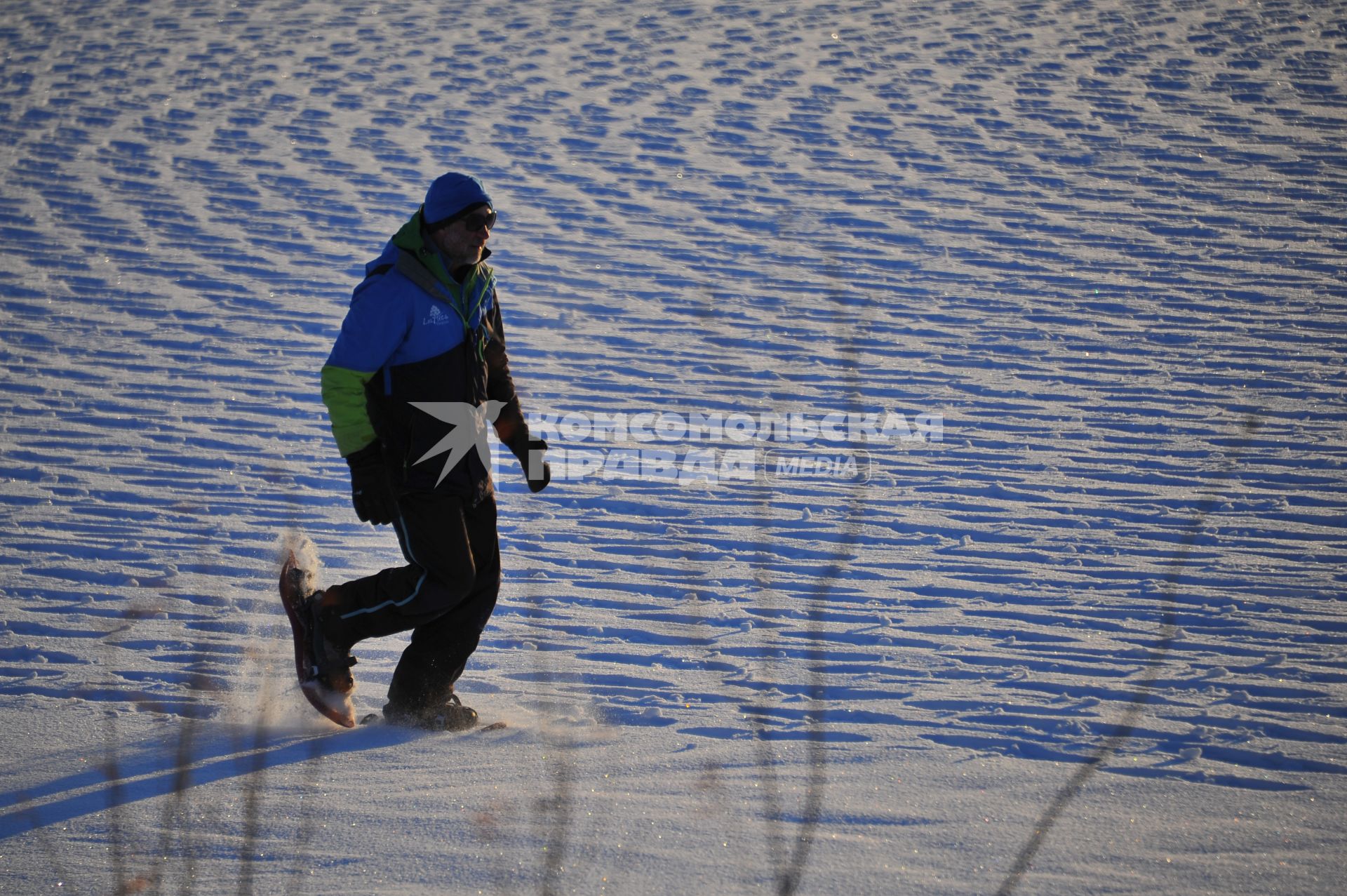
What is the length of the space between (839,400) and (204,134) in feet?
24.7

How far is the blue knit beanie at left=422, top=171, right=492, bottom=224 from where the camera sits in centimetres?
333

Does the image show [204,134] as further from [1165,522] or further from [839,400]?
[1165,522]

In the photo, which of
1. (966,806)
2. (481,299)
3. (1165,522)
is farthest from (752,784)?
(1165,522)

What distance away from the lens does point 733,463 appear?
6.01m

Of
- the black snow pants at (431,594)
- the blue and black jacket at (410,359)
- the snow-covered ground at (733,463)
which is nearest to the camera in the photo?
the snow-covered ground at (733,463)

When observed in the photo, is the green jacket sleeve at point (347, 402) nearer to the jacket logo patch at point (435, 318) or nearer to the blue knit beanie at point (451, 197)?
the jacket logo patch at point (435, 318)

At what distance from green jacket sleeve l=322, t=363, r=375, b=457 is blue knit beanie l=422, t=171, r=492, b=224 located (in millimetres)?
493

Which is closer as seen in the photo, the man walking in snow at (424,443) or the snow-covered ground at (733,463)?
the snow-covered ground at (733,463)

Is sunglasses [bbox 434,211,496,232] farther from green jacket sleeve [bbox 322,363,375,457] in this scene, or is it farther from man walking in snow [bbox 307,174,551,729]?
green jacket sleeve [bbox 322,363,375,457]

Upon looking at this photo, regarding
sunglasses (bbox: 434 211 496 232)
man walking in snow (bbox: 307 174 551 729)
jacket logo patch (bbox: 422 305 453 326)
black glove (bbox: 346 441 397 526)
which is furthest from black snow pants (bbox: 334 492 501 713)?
sunglasses (bbox: 434 211 496 232)

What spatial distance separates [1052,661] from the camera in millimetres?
4129

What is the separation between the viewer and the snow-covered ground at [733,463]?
308 cm

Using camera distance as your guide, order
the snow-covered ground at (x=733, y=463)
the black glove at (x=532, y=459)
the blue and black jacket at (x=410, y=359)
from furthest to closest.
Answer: the black glove at (x=532, y=459), the blue and black jacket at (x=410, y=359), the snow-covered ground at (x=733, y=463)

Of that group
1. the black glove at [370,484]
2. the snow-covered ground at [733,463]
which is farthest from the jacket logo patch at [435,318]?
the snow-covered ground at [733,463]
